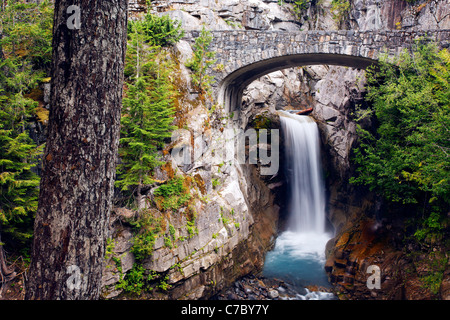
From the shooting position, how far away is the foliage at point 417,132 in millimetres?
7449

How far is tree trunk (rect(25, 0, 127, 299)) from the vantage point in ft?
8.30

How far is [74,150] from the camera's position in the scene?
2539 millimetres

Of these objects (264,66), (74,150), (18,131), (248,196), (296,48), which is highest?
(296,48)

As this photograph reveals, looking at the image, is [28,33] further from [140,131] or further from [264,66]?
[264,66]

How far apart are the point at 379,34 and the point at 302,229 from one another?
374 inches

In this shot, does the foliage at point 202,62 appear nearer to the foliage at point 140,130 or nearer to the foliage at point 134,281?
the foliage at point 140,130

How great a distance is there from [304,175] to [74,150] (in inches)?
539

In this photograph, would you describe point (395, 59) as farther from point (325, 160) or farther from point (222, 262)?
point (222, 262)

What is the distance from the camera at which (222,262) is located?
29.8 ft

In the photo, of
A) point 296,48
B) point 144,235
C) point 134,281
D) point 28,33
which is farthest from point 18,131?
point 296,48

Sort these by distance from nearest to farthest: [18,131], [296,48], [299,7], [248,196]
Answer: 1. [18,131]
2. [296,48]
3. [248,196]
4. [299,7]

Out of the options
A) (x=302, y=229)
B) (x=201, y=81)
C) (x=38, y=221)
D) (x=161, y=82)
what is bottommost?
(x=302, y=229)

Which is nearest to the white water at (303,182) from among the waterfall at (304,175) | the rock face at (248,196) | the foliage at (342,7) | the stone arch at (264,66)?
the waterfall at (304,175)

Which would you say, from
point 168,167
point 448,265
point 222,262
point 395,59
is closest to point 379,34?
point 395,59
